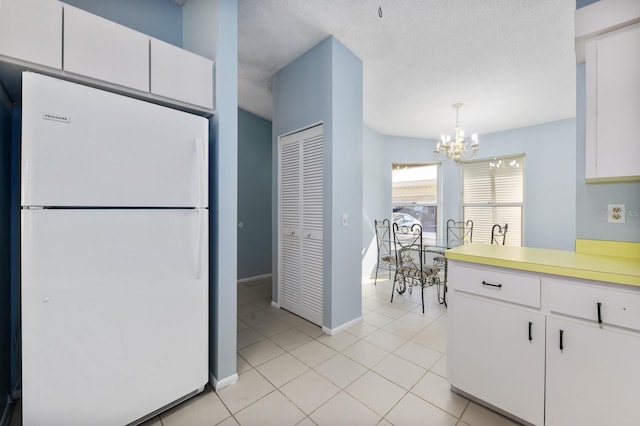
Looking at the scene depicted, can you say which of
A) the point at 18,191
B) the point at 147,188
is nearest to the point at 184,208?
the point at 147,188

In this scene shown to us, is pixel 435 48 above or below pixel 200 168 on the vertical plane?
above

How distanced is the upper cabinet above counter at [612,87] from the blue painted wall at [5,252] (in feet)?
10.8

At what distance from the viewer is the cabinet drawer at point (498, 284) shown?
4.50ft

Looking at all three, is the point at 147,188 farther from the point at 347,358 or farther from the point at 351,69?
the point at 351,69

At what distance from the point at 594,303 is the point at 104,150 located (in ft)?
8.17

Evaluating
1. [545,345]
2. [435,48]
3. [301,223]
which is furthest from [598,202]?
[301,223]

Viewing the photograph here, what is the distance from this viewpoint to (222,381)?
5.68 feet

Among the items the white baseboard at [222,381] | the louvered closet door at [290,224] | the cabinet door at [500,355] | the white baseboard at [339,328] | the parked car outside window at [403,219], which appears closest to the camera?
the cabinet door at [500,355]

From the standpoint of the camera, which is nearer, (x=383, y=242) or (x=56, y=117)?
(x=56, y=117)

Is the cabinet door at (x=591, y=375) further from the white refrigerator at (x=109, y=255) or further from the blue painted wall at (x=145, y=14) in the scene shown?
the blue painted wall at (x=145, y=14)

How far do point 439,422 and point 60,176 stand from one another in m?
2.34

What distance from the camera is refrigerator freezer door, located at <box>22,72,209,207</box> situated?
43.4 inches

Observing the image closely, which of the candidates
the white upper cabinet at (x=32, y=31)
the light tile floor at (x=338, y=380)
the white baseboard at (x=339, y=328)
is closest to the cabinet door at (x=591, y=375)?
the light tile floor at (x=338, y=380)

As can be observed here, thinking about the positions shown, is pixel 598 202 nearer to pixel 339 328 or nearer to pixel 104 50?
pixel 339 328
